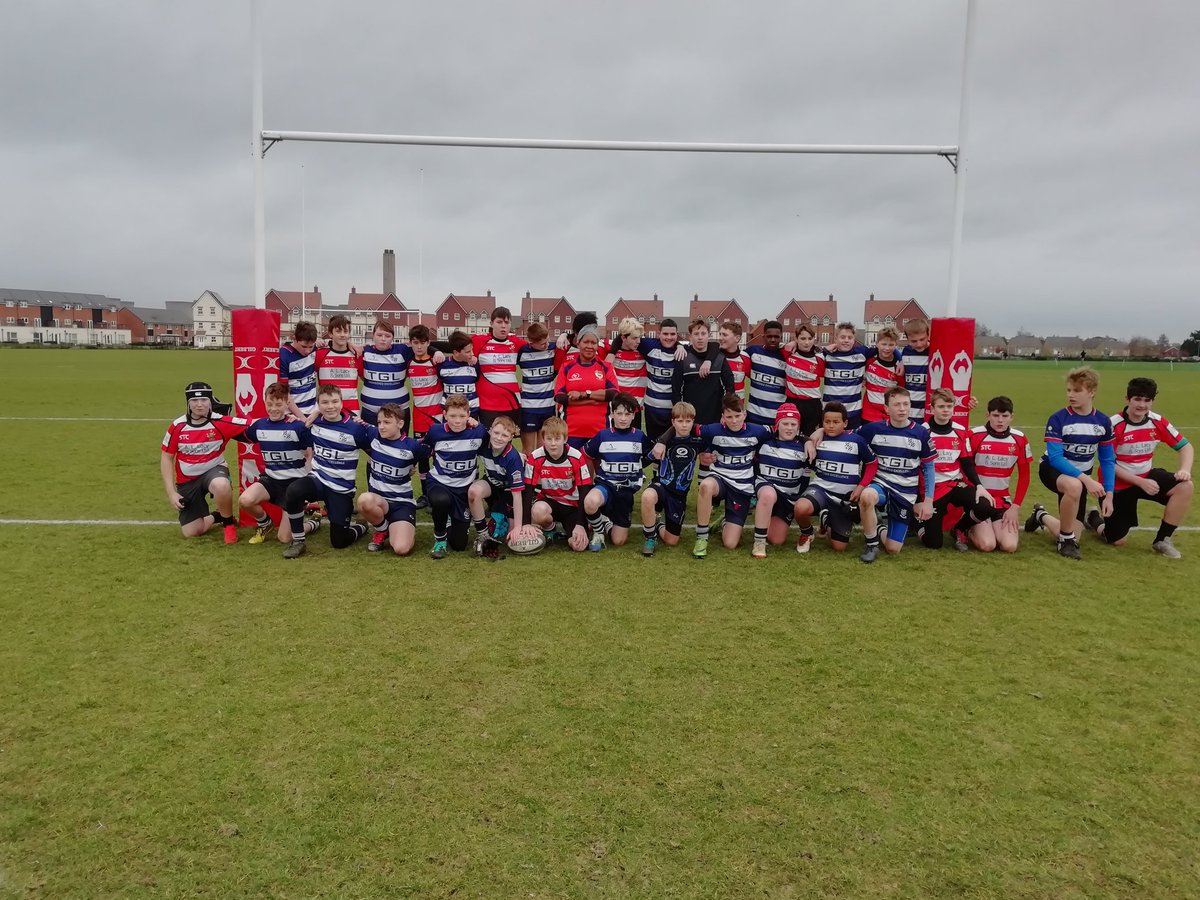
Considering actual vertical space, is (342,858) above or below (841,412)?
below

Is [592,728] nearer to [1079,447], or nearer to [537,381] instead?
[537,381]

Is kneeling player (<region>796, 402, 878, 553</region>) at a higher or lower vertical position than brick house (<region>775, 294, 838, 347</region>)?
lower

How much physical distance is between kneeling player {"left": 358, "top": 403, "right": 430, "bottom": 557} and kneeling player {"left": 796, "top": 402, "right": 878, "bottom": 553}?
2.91 m

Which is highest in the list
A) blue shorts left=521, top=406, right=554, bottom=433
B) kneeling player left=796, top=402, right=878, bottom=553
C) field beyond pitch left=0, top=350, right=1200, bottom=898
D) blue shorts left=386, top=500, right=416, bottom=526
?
blue shorts left=521, top=406, right=554, bottom=433

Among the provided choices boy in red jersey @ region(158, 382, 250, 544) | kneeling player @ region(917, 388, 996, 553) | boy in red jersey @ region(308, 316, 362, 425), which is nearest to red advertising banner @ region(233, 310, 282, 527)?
boy in red jersey @ region(158, 382, 250, 544)

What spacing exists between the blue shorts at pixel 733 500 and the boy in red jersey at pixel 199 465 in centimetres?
376

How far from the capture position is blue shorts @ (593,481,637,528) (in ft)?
18.9

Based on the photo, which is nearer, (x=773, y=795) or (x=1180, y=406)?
(x=773, y=795)

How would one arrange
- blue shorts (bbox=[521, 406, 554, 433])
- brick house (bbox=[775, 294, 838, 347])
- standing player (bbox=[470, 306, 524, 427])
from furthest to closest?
1. brick house (bbox=[775, 294, 838, 347])
2. blue shorts (bbox=[521, 406, 554, 433])
3. standing player (bbox=[470, 306, 524, 427])

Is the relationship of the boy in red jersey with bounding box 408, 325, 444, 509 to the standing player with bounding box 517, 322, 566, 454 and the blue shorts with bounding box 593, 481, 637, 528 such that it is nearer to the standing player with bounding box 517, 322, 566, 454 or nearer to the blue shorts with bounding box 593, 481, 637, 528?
the standing player with bounding box 517, 322, 566, 454

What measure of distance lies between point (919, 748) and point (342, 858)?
2.10 m

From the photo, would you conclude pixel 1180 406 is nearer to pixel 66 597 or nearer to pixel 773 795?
pixel 773 795

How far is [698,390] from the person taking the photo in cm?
655

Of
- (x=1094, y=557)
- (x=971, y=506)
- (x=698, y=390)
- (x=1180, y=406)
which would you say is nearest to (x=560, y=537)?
(x=698, y=390)
